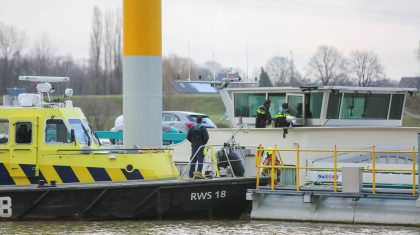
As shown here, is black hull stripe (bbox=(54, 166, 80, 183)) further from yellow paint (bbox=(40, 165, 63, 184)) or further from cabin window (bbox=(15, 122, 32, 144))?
cabin window (bbox=(15, 122, 32, 144))

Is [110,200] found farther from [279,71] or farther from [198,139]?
[279,71]

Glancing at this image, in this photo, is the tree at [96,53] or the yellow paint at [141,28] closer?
the yellow paint at [141,28]

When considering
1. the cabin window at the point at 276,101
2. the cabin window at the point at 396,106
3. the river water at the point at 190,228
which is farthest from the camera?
the cabin window at the point at 276,101

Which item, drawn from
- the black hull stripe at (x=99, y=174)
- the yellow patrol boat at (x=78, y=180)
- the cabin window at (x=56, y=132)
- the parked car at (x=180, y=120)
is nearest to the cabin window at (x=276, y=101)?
the yellow patrol boat at (x=78, y=180)

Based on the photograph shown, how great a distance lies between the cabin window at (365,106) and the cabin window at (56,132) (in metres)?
8.35

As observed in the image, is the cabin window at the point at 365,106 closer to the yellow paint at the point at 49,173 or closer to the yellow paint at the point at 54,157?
the yellow paint at the point at 54,157

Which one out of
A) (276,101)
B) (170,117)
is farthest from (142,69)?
(170,117)

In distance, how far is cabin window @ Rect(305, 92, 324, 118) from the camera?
24.6m

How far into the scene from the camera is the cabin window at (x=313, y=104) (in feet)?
80.7

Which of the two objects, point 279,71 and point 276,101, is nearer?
point 276,101

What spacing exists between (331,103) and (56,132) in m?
8.14

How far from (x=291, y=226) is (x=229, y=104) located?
26.9 feet

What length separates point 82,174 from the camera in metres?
19.5

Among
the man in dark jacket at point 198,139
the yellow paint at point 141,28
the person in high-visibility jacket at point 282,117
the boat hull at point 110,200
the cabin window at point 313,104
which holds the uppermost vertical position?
the yellow paint at point 141,28
